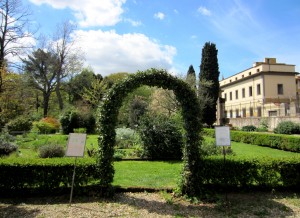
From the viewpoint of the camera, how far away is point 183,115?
6.87 meters

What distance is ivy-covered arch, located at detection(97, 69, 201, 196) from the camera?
21.4 ft

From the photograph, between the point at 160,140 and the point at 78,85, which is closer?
the point at 160,140

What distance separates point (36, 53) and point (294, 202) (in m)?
43.1

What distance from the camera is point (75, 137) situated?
641 cm

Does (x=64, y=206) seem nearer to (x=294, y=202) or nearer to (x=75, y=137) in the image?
(x=75, y=137)

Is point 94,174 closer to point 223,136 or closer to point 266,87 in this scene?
point 223,136

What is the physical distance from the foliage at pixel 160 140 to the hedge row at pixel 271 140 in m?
3.13

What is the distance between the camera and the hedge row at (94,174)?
6434mm

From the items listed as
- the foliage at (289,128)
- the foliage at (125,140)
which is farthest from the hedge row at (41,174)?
the foliage at (289,128)

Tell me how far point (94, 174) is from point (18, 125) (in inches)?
749

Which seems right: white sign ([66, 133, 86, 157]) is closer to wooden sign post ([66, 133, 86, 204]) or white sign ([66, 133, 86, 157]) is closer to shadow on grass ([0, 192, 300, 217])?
wooden sign post ([66, 133, 86, 204])

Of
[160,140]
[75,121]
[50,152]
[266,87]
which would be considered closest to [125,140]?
[160,140]

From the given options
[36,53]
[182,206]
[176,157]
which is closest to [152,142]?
[176,157]

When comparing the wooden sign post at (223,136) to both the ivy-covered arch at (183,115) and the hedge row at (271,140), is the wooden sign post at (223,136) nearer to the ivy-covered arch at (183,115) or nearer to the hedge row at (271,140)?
the ivy-covered arch at (183,115)
